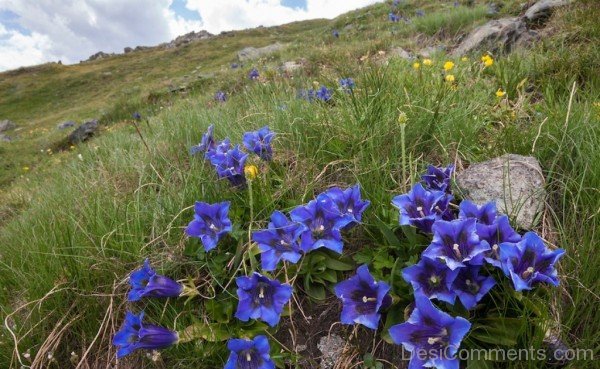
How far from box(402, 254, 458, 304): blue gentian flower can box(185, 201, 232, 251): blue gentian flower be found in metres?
0.92

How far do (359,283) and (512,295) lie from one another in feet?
1.99

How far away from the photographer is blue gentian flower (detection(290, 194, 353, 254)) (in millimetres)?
1966

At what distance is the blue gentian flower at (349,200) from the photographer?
6.81 feet

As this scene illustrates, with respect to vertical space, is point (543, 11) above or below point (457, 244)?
above

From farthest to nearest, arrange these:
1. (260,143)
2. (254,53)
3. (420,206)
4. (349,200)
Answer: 1. (254,53)
2. (260,143)
3. (349,200)
4. (420,206)

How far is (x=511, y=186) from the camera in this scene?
2193 mm

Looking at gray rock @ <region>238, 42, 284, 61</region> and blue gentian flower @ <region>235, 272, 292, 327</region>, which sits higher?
Result: gray rock @ <region>238, 42, 284, 61</region>

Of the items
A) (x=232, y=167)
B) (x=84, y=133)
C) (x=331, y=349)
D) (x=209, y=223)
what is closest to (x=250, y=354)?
(x=331, y=349)

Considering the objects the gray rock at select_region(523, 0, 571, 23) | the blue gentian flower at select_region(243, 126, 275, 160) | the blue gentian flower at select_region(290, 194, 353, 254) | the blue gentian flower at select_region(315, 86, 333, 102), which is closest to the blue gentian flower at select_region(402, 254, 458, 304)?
the blue gentian flower at select_region(290, 194, 353, 254)

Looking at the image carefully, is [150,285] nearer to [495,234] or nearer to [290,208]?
[290,208]

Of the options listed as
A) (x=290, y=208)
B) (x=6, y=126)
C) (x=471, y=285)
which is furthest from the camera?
(x=6, y=126)

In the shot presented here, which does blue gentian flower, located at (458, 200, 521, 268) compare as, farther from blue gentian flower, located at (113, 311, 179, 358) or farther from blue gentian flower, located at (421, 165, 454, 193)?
blue gentian flower, located at (113, 311, 179, 358)

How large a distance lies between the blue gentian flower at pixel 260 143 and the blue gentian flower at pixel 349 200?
0.78m

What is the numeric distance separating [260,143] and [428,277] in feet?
4.66
